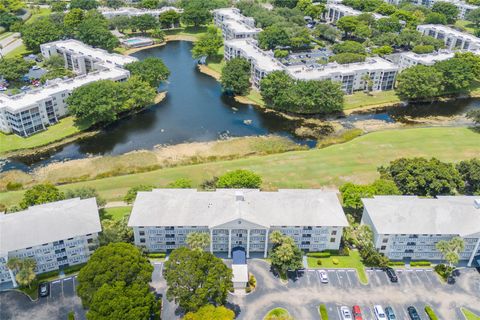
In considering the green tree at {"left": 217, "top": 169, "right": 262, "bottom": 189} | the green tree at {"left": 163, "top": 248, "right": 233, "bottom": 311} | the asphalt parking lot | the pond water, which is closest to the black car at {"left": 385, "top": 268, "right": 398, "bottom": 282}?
the green tree at {"left": 163, "top": 248, "right": 233, "bottom": 311}

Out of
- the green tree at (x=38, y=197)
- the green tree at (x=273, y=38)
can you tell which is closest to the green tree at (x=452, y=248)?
the green tree at (x=38, y=197)

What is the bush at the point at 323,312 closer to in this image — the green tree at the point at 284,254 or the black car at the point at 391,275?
the green tree at the point at 284,254

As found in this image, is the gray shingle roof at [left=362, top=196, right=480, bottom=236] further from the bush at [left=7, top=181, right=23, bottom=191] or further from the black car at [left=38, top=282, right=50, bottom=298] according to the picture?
the bush at [left=7, top=181, right=23, bottom=191]

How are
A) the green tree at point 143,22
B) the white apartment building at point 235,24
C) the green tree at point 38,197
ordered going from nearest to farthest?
1. the green tree at point 38,197
2. the white apartment building at point 235,24
3. the green tree at point 143,22

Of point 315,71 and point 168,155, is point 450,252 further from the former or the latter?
point 315,71

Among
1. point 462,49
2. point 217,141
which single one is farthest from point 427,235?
point 462,49
